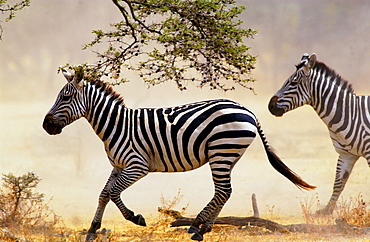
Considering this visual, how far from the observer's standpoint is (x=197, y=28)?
9898 mm

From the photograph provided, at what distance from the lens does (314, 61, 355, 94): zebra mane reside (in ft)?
29.0

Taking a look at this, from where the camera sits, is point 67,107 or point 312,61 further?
point 312,61

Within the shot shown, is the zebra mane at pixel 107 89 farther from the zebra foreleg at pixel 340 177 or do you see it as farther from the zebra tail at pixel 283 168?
the zebra foreleg at pixel 340 177

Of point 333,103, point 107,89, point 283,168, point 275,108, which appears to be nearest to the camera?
point 283,168

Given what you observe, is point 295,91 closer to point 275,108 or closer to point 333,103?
point 275,108

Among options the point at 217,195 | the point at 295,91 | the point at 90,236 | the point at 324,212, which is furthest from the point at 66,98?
the point at 324,212

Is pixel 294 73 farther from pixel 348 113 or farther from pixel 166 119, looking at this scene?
pixel 166 119

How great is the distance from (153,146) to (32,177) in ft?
11.1

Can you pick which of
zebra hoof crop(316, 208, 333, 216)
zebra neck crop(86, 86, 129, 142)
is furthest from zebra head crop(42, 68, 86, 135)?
zebra hoof crop(316, 208, 333, 216)

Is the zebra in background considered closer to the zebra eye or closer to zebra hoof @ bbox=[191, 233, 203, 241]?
zebra hoof @ bbox=[191, 233, 203, 241]

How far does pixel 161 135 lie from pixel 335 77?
3.54 meters

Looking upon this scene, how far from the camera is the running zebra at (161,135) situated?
7602mm

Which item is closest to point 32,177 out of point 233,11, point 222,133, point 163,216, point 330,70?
point 163,216

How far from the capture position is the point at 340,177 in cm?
941
